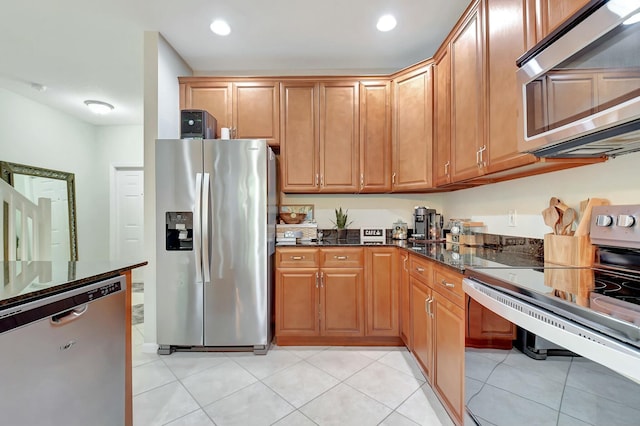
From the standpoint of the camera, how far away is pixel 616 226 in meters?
1.11

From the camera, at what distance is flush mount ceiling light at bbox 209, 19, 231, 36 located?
220 cm

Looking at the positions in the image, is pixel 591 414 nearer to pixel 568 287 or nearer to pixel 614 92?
pixel 568 287

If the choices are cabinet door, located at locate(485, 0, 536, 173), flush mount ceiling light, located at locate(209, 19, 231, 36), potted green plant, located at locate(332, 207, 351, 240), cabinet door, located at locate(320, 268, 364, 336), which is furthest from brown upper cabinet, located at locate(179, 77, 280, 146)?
cabinet door, located at locate(485, 0, 536, 173)

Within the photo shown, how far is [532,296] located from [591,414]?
0.32 metres

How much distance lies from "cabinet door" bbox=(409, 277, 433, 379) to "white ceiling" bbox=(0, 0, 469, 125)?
2.11 m

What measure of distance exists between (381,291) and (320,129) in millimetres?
1631

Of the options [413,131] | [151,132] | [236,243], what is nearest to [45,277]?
[236,243]

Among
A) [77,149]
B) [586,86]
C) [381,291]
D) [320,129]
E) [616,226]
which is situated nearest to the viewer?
[586,86]

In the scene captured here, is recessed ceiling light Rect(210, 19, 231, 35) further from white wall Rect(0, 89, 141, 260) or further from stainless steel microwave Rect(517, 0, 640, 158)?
white wall Rect(0, 89, 141, 260)

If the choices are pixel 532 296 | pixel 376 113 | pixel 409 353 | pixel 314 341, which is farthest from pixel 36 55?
pixel 409 353

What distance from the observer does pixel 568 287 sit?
3.05ft

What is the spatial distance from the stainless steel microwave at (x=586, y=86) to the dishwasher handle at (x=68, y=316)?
198 centimetres

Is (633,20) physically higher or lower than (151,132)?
lower

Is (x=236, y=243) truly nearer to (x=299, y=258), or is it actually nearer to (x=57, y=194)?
(x=299, y=258)
